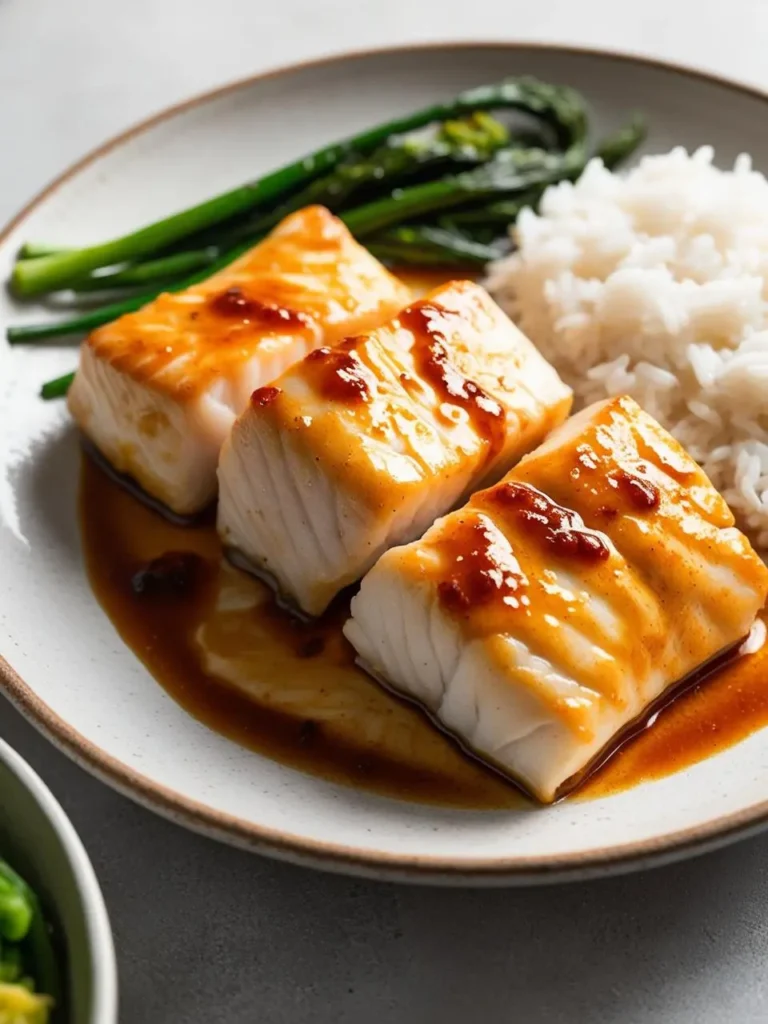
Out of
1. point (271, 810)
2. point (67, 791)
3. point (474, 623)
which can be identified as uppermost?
point (474, 623)

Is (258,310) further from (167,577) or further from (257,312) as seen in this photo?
(167,577)

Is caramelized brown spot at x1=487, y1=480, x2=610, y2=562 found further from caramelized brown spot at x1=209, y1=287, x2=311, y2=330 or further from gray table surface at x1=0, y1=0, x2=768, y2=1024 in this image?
caramelized brown spot at x1=209, y1=287, x2=311, y2=330

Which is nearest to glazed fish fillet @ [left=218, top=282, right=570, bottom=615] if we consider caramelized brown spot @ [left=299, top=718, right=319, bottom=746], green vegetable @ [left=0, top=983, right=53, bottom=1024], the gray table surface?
caramelized brown spot @ [left=299, top=718, right=319, bottom=746]

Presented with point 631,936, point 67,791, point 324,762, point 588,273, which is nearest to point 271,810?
point 324,762

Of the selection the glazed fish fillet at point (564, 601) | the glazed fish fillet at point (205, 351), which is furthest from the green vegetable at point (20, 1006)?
the glazed fish fillet at point (205, 351)

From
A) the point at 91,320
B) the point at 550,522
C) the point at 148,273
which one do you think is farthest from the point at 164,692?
the point at 148,273

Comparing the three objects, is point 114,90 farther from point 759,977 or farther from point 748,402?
point 759,977

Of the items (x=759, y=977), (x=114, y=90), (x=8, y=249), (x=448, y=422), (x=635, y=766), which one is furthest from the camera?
(x=114, y=90)

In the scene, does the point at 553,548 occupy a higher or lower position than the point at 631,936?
higher
